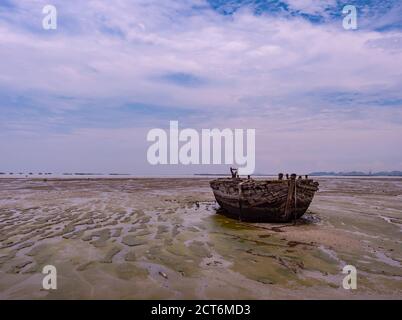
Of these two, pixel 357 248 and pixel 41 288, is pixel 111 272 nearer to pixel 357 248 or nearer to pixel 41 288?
pixel 41 288

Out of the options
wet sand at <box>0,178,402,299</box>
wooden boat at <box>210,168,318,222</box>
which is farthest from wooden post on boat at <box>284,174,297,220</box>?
wet sand at <box>0,178,402,299</box>

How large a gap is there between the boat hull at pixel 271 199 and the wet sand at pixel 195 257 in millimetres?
644

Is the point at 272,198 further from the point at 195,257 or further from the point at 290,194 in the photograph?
the point at 195,257

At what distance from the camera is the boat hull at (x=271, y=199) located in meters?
15.3

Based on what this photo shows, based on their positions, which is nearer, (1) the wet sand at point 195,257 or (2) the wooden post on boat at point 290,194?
(1) the wet sand at point 195,257

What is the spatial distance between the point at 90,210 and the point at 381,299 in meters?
16.1

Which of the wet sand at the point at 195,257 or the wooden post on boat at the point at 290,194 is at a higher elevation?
the wooden post on boat at the point at 290,194

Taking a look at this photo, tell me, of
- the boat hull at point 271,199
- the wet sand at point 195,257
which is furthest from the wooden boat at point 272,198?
the wet sand at point 195,257

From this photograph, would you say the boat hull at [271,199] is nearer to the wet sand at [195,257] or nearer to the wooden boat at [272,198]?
the wooden boat at [272,198]

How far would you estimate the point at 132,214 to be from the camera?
17688 mm

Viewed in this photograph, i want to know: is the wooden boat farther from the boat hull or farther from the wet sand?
the wet sand

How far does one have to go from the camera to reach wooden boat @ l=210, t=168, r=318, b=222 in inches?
602

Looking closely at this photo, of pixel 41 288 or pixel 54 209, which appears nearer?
pixel 41 288
